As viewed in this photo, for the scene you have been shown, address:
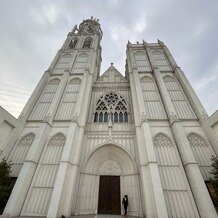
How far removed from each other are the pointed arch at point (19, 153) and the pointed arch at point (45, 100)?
1.79 m

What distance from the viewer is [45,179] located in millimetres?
9180

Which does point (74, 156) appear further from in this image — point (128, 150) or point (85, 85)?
point (85, 85)

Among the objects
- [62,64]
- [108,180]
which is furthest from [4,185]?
[62,64]

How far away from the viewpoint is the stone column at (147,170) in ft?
25.0

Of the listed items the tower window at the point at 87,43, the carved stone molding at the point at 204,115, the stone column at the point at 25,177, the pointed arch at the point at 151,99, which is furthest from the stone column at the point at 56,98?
the carved stone molding at the point at 204,115

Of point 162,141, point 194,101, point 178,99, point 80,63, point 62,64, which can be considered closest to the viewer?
point 162,141

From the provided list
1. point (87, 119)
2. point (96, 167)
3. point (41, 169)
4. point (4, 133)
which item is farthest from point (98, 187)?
point (4, 133)

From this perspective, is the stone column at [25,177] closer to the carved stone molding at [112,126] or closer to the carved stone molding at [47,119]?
the carved stone molding at [47,119]

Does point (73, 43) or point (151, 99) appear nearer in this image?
point (151, 99)

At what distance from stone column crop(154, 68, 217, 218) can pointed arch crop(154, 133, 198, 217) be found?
13.0 inches

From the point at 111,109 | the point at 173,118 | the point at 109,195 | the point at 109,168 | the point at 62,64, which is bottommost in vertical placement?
the point at 109,195

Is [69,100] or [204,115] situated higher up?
[69,100]

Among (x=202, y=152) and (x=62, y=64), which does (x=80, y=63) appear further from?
(x=202, y=152)

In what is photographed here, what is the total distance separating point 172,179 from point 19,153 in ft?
34.9
